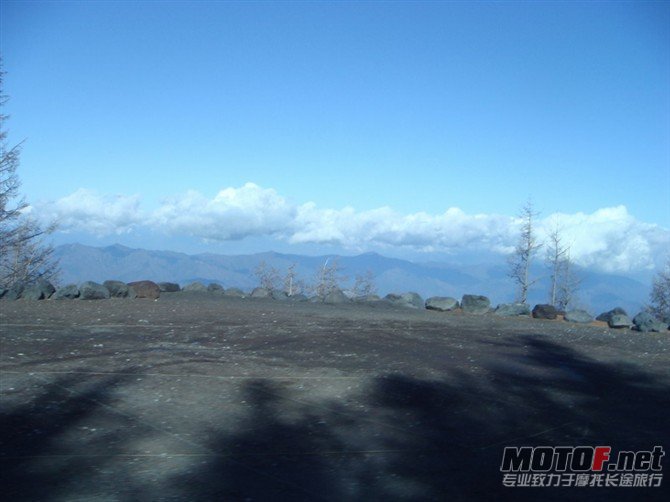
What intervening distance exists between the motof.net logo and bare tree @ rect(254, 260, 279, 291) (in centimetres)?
3874

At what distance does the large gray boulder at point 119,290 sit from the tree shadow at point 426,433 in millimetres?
11400

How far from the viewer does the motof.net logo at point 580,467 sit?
16.3ft

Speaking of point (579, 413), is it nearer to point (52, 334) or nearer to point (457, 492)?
point (457, 492)

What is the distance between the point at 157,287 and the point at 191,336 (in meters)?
7.98

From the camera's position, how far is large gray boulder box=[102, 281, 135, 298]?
59.8 feet

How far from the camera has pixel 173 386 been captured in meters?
7.55

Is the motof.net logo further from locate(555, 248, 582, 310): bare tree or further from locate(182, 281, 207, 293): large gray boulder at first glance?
locate(555, 248, 582, 310): bare tree

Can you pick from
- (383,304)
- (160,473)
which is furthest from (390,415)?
(383,304)

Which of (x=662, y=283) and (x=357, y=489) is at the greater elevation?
(x=662, y=283)

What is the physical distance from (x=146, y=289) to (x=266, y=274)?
26.6 m

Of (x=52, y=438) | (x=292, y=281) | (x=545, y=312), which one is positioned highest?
(x=292, y=281)

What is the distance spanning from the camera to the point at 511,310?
57.0 ft

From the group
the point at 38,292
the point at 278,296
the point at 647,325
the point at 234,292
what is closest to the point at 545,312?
the point at 647,325

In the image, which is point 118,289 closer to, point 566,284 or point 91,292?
point 91,292
